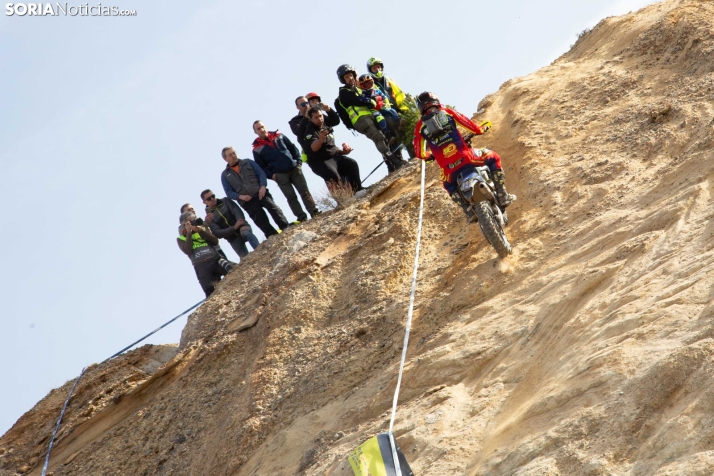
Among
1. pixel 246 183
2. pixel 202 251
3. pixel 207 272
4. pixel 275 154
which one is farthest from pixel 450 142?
pixel 207 272

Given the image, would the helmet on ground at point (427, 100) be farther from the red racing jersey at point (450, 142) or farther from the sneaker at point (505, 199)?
the sneaker at point (505, 199)

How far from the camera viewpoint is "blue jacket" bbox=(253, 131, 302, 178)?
43.7 feet

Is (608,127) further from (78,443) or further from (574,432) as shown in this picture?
(78,443)

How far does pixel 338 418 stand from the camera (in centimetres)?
839

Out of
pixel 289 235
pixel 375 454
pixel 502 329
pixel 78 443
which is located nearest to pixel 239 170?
pixel 289 235

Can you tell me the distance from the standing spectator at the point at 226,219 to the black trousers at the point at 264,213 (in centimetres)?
19

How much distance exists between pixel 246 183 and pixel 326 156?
4.57 ft

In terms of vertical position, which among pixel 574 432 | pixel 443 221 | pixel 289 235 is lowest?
pixel 574 432

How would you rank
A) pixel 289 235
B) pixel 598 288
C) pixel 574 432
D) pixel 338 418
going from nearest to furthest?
pixel 574 432 < pixel 598 288 < pixel 338 418 < pixel 289 235

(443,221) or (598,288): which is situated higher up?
(443,221)

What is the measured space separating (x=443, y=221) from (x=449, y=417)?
14.6 ft

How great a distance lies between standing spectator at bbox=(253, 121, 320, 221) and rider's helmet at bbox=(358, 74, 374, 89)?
59.8 inches

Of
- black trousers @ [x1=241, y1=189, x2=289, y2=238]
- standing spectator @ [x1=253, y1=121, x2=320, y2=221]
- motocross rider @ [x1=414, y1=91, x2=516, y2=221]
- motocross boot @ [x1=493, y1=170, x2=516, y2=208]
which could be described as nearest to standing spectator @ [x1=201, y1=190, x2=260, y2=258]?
black trousers @ [x1=241, y1=189, x2=289, y2=238]

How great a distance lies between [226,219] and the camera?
13672 millimetres
